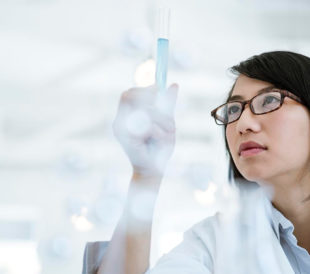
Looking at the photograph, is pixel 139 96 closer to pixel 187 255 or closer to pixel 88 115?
pixel 187 255

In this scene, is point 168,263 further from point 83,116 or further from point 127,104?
point 83,116

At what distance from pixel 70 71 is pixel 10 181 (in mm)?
306

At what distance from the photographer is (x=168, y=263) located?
0.56 meters

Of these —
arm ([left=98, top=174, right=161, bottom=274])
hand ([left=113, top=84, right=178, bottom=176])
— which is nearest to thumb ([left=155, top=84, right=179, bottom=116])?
hand ([left=113, top=84, right=178, bottom=176])

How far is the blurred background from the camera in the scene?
79cm

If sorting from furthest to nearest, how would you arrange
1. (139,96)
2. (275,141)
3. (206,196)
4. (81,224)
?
(206,196)
(81,224)
(275,141)
(139,96)

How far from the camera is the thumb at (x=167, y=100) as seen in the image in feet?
1.65

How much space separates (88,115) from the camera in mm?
905

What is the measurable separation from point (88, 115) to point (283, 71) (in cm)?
49

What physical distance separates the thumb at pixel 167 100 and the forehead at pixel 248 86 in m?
0.19

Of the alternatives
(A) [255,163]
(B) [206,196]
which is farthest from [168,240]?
(A) [255,163]

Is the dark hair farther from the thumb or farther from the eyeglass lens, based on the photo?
the thumb

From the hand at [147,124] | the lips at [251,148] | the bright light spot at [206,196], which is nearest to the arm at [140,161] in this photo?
the hand at [147,124]

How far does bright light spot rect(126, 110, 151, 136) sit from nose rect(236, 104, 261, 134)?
0.19 m
